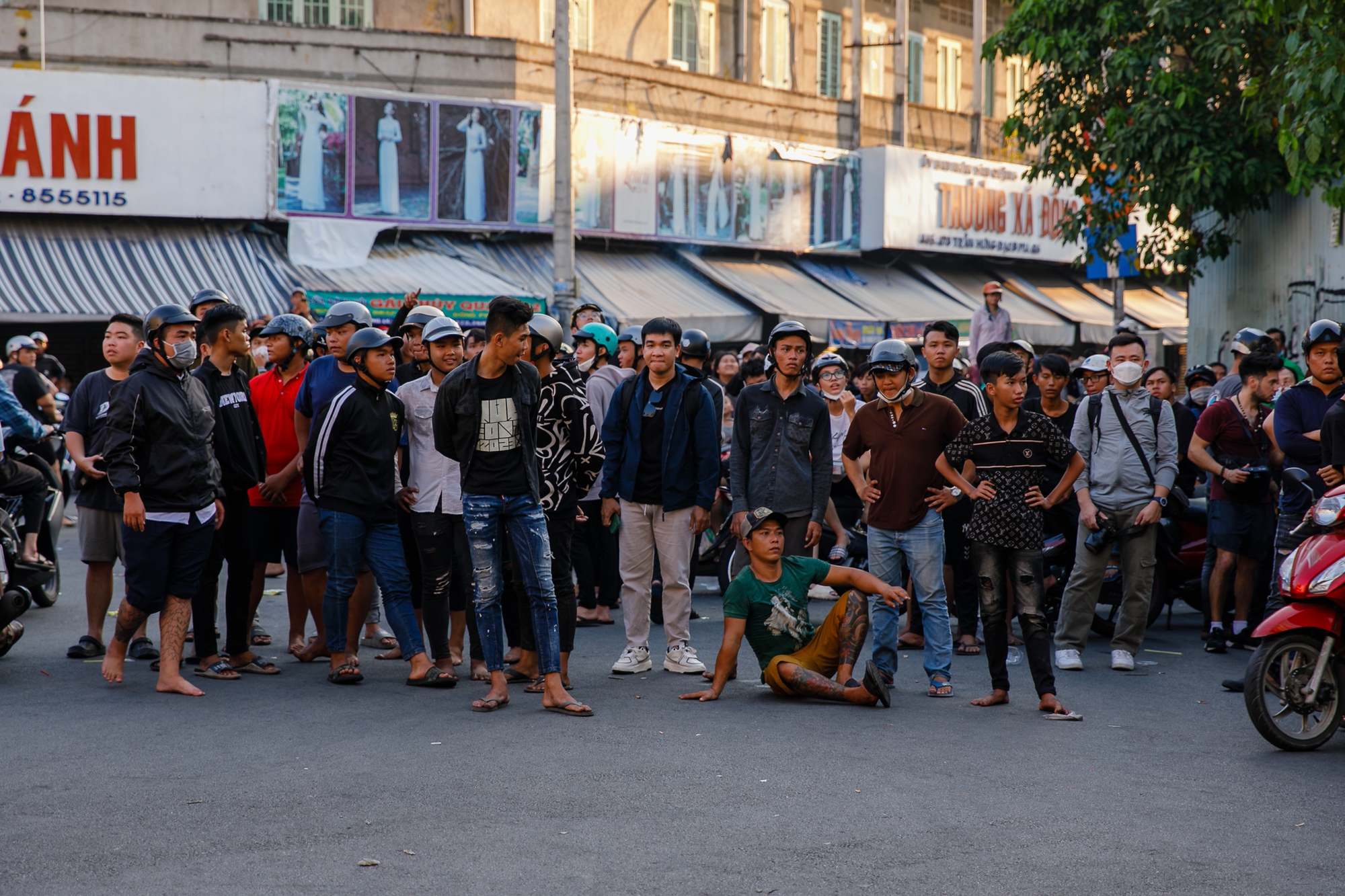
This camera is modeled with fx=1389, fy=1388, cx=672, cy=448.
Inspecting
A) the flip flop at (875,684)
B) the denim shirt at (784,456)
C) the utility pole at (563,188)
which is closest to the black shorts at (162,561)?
the denim shirt at (784,456)

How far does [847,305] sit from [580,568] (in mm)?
15447

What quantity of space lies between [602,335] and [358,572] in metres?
3.35

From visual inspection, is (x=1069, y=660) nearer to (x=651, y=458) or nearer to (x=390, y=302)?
(x=651, y=458)

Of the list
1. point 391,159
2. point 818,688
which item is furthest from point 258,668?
point 391,159

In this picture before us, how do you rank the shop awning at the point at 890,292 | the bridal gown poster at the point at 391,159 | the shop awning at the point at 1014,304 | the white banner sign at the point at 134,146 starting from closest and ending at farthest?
the white banner sign at the point at 134,146
the bridal gown poster at the point at 391,159
the shop awning at the point at 890,292
the shop awning at the point at 1014,304

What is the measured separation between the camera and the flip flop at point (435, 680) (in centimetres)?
732

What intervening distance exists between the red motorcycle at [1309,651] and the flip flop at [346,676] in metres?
4.40

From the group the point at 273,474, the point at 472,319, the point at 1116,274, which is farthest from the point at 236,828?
the point at 1116,274

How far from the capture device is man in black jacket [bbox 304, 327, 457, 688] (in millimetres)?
7340

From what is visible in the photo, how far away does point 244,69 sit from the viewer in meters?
19.4

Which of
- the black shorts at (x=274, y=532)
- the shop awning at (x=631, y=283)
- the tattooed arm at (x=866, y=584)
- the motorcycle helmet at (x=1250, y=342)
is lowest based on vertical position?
the tattooed arm at (x=866, y=584)

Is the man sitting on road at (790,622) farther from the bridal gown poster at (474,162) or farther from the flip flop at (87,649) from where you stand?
the bridal gown poster at (474,162)

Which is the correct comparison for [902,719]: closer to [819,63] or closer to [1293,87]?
[1293,87]

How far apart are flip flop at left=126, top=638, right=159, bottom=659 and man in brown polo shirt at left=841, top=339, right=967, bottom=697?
4.17m
